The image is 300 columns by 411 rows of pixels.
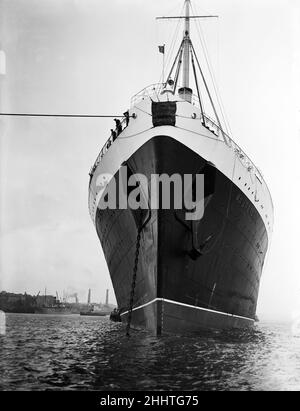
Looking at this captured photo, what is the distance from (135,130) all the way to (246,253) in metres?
5.86

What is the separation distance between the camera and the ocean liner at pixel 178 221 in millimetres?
9945

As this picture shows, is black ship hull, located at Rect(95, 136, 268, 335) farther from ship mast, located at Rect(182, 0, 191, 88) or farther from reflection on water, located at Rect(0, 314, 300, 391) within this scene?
ship mast, located at Rect(182, 0, 191, 88)

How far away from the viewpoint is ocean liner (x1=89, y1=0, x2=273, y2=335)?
9945 mm

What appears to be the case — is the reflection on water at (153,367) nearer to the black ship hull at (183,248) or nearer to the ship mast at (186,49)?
the black ship hull at (183,248)

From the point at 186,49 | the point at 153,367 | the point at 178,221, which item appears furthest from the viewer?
the point at 186,49

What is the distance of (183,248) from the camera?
10.1 meters

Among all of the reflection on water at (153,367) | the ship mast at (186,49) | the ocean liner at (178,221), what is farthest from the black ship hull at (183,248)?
the ship mast at (186,49)

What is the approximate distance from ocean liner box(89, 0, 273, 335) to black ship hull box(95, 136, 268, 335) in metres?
0.03

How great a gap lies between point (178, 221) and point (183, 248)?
739 mm

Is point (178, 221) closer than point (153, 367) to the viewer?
No

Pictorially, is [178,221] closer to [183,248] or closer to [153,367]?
[183,248]

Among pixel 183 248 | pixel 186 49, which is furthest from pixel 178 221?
pixel 186 49
